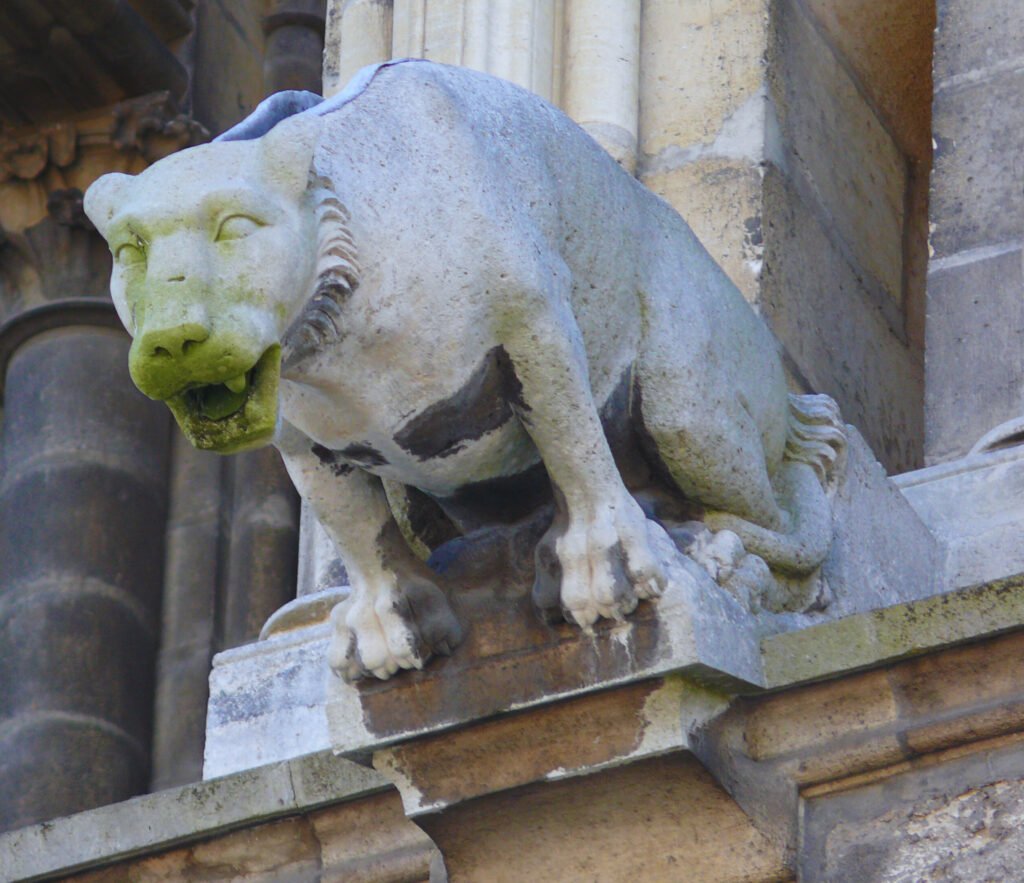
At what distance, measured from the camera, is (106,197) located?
4.79m

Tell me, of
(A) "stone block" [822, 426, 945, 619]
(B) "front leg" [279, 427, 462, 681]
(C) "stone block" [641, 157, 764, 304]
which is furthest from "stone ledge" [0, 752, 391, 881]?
(C) "stone block" [641, 157, 764, 304]

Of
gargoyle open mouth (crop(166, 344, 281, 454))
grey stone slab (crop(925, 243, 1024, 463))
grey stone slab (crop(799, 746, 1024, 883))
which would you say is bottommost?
grey stone slab (crop(799, 746, 1024, 883))

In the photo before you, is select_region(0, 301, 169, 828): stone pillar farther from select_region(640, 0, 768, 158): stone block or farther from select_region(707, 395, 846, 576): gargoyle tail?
select_region(707, 395, 846, 576): gargoyle tail

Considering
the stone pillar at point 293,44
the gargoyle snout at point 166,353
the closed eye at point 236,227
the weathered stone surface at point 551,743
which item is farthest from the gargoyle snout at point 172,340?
the stone pillar at point 293,44

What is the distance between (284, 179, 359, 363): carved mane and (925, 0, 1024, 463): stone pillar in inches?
69.8

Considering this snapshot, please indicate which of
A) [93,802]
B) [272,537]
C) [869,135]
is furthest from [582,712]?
[272,537]

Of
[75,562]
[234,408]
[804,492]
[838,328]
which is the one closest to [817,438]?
[804,492]

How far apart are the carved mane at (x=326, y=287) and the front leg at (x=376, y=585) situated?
35 cm

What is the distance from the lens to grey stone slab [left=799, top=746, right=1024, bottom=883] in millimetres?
4965

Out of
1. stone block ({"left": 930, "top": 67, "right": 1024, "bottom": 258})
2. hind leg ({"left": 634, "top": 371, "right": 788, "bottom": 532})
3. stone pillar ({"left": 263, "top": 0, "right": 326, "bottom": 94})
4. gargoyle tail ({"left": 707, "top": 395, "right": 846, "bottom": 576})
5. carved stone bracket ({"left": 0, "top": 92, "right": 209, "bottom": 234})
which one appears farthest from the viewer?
stone pillar ({"left": 263, "top": 0, "right": 326, "bottom": 94})

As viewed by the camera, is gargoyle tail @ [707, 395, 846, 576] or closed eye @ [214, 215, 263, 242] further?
gargoyle tail @ [707, 395, 846, 576]

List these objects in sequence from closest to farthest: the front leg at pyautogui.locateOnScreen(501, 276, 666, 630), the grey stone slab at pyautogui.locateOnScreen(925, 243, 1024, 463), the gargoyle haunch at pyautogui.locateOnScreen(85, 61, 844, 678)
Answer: the gargoyle haunch at pyautogui.locateOnScreen(85, 61, 844, 678)
the front leg at pyautogui.locateOnScreen(501, 276, 666, 630)
the grey stone slab at pyautogui.locateOnScreen(925, 243, 1024, 463)

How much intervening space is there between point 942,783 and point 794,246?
5.65ft

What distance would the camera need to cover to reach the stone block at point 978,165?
6.38m
